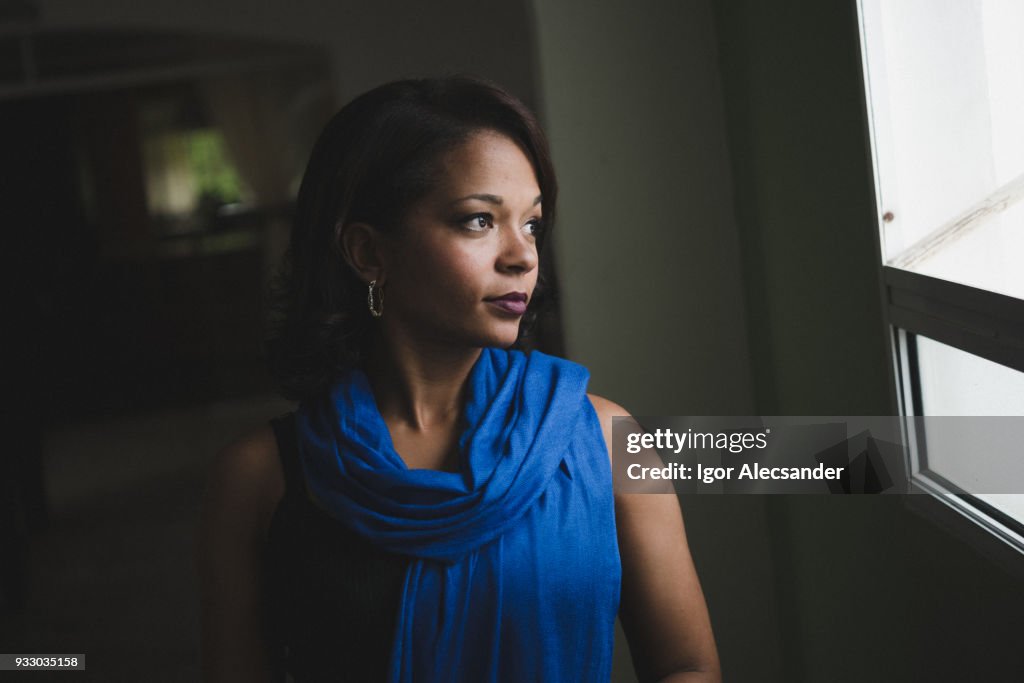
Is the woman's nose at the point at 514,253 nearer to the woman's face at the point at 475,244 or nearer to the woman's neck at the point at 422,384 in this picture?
the woman's face at the point at 475,244

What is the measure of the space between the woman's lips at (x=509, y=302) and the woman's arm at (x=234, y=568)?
38 cm

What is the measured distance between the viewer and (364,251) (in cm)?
120

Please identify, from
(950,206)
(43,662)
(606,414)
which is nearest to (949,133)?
(950,206)

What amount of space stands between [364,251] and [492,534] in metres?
0.39

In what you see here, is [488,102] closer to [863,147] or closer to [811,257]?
[863,147]

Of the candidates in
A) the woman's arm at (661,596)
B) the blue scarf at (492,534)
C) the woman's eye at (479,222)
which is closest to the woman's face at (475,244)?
the woman's eye at (479,222)

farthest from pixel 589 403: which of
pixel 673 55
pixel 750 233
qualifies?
pixel 673 55

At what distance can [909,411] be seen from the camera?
4.31 feet

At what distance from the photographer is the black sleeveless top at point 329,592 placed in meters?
1.16

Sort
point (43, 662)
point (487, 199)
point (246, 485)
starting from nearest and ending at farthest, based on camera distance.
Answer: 1. point (487, 199)
2. point (246, 485)
3. point (43, 662)

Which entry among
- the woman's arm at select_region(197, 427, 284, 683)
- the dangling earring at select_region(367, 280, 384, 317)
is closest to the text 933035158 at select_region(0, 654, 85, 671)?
the woman's arm at select_region(197, 427, 284, 683)

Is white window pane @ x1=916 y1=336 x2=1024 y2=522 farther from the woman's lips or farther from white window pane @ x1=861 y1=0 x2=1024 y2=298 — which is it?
the woman's lips

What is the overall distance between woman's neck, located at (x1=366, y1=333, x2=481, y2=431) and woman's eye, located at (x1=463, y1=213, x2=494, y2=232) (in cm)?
18

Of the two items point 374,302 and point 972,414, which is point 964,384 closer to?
point 972,414
